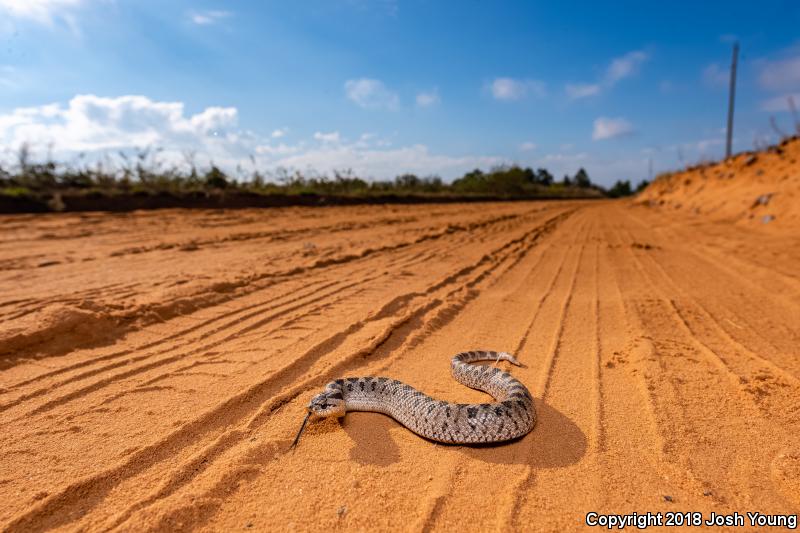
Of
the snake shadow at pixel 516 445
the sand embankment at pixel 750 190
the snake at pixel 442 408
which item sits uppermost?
the sand embankment at pixel 750 190

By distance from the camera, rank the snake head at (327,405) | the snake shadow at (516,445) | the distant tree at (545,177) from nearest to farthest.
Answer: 1. the snake shadow at (516,445)
2. the snake head at (327,405)
3. the distant tree at (545,177)

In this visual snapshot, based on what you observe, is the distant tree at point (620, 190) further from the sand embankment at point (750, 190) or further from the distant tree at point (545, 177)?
the sand embankment at point (750, 190)

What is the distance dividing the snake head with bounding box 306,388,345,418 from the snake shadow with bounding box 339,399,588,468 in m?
0.18

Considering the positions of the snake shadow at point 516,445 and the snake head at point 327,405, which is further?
the snake head at point 327,405

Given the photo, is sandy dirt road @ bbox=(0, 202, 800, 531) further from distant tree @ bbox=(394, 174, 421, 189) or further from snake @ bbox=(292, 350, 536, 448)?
distant tree @ bbox=(394, 174, 421, 189)

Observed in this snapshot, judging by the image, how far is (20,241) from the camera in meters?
11.0

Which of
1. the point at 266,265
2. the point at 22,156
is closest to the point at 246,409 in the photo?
the point at 266,265

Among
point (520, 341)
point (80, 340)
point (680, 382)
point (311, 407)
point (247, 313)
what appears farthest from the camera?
point (247, 313)

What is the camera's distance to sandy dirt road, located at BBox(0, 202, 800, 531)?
279 cm

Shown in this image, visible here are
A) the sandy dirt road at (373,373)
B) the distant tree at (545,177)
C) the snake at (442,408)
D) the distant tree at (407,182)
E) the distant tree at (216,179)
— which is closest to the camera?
the sandy dirt road at (373,373)

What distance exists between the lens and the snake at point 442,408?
3494mm

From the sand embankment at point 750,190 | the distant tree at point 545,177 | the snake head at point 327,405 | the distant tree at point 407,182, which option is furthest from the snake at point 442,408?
the distant tree at point 545,177

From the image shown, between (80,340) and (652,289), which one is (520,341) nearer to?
(652,289)

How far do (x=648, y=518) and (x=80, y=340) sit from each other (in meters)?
5.68
